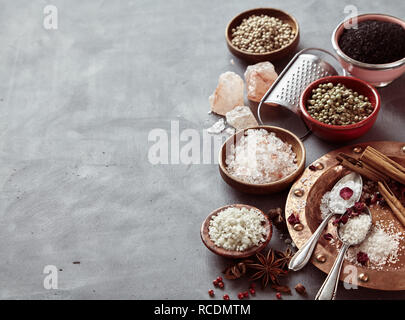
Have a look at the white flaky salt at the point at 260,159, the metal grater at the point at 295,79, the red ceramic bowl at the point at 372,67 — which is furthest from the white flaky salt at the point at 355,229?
the red ceramic bowl at the point at 372,67

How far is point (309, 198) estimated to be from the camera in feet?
6.68

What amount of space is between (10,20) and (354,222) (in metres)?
2.43

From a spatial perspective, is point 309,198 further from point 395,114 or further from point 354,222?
point 395,114

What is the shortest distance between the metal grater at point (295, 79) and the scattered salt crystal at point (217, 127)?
0.18m

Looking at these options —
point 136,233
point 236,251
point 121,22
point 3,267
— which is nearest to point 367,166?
point 236,251

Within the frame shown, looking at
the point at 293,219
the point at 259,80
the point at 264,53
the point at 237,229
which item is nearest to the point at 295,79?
the point at 259,80

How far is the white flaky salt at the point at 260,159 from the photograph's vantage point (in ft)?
6.87

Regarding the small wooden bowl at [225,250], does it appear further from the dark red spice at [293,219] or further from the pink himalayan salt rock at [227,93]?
the pink himalayan salt rock at [227,93]

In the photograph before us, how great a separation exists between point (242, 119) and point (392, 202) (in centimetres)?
73

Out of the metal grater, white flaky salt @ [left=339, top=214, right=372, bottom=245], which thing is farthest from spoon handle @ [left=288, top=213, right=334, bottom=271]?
the metal grater

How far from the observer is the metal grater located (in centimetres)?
232

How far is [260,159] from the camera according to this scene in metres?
2.11

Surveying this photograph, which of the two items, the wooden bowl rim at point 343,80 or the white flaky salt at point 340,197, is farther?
the wooden bowl rim at point 343,80

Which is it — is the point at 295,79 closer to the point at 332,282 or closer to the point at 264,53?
the point at 264,53
